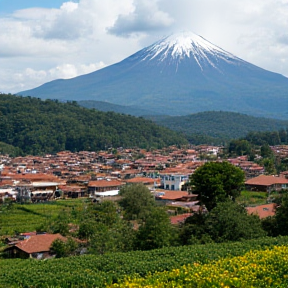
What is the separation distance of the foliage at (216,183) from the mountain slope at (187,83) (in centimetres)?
14270

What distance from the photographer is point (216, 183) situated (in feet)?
64.1

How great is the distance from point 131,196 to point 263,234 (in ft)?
28.6

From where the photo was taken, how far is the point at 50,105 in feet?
253

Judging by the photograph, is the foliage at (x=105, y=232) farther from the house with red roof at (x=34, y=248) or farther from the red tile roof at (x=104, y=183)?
the red tile roof at (x=104, y=183)

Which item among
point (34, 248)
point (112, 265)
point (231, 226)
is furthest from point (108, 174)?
point (112, 265)

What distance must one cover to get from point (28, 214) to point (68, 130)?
139 feet

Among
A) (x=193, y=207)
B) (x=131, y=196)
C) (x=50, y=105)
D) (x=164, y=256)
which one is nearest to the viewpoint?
(x=164, y=256)

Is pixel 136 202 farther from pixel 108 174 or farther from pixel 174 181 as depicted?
pixel 108 174

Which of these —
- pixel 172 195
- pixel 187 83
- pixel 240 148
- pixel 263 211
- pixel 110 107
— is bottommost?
pixel 172 195

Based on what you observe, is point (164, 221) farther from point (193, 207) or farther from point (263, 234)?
point (193, 207)

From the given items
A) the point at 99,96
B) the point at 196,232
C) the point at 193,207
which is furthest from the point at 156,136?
the point at 99,96

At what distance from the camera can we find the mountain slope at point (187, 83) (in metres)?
168

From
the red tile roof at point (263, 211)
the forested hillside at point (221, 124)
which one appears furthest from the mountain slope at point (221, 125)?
the red tile roof at point (263, 211)

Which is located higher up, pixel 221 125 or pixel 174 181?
pixel 221 125
